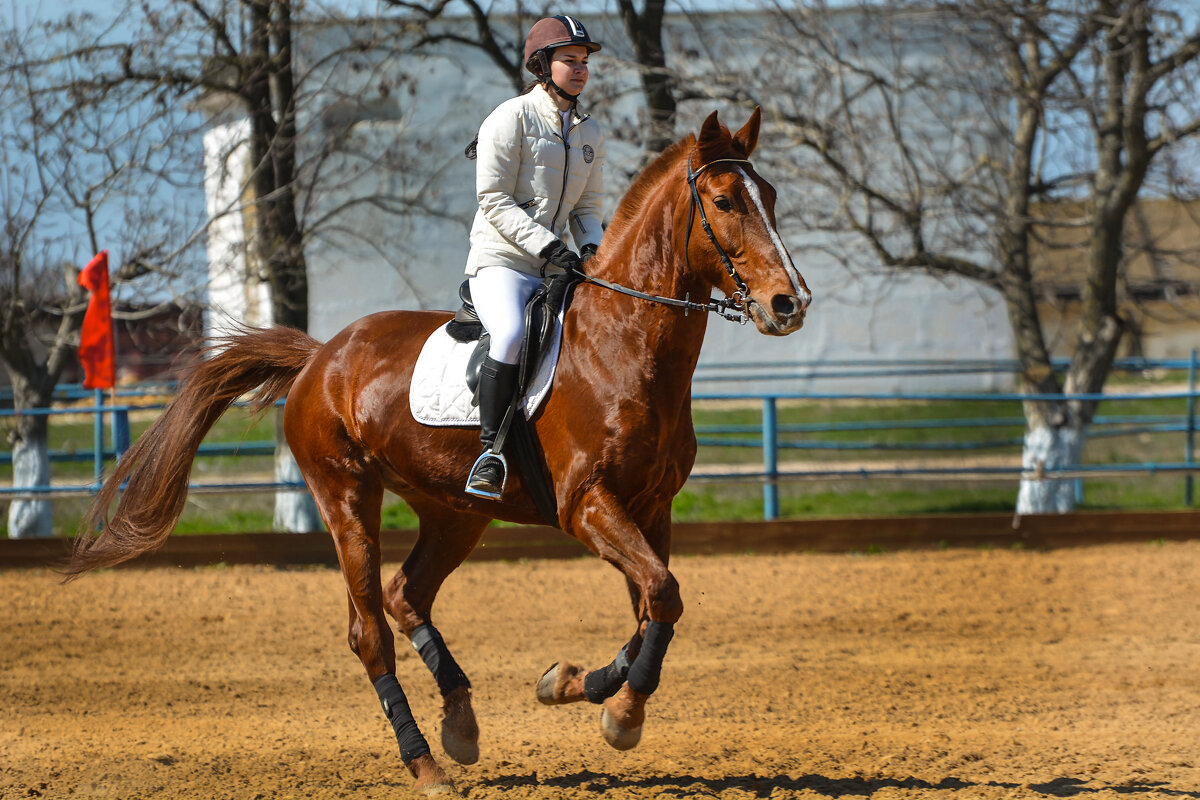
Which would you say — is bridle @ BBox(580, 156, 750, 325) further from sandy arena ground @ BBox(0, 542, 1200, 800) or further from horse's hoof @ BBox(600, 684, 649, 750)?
sandy arena ground @ BBox(0, 542, 1200, 800)

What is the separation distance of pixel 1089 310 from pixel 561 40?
8.12 m

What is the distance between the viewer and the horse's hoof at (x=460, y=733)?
403 cm

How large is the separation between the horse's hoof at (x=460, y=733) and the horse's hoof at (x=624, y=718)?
22.0 inches

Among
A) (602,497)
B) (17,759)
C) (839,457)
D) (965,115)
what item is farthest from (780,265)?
(839,457)

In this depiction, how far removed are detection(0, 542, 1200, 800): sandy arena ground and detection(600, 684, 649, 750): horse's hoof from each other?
26cm

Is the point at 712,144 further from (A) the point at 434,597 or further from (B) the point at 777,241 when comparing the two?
(A) the point at 434,597

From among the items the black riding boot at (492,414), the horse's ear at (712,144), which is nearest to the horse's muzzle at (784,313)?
the horse's ear at (712,144)

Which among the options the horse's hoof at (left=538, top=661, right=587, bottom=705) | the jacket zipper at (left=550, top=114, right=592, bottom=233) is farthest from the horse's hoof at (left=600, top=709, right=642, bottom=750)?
the jacket zipper at (left=550, top=114, right=592, bottom=233)

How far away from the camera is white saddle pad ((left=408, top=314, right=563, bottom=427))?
397 cm

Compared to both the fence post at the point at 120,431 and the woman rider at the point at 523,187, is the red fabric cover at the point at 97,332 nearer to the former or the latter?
the fence post at the point at 120,431

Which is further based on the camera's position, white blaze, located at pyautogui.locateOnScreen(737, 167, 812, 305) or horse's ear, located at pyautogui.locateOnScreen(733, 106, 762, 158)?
horse's ear, located at pyautogui.locateOnScreen(733, 106, 762, 158)

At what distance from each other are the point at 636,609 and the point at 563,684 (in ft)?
1.28

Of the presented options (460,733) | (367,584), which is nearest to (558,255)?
(367,584)

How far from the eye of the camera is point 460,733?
403 cm
